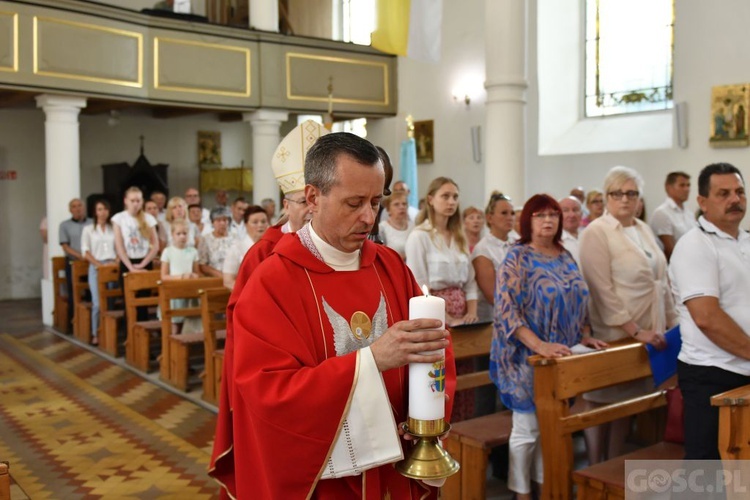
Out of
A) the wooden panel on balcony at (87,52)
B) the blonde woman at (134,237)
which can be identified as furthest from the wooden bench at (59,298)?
the wooden panel on balcony at (87,52)

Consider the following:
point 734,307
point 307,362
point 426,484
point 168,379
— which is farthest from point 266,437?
point 168,379

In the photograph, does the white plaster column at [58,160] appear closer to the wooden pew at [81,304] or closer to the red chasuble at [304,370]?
the wooden pew at [81,304]

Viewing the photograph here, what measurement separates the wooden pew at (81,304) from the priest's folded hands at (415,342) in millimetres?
7715

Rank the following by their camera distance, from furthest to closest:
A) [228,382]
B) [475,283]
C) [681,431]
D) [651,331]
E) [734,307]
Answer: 1. [475,283]
2. [651,331]
3. [681,431]
4. [734,307]
5. [228,382]

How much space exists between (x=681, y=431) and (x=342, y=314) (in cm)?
253

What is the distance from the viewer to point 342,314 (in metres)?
1.90

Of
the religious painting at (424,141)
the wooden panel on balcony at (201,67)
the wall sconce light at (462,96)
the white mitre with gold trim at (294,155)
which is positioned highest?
the wooden panel on balcony at (201,67)

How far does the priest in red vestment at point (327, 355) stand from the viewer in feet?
5.67

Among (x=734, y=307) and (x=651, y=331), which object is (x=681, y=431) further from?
(x=734, y=307)

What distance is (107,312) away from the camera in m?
8.17

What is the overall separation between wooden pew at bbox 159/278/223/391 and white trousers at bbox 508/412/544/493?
356 centimetres

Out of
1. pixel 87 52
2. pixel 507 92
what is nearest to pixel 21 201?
pixel 87 52

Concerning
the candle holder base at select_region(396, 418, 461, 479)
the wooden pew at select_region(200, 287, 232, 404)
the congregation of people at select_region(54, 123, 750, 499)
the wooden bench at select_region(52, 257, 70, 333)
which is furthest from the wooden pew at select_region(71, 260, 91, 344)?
the candle holder base at select_region(396, 418, 461, 479)

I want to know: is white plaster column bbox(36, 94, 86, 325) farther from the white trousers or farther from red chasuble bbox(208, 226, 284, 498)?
red chasuble bbox(208, 226, 284, 498)
